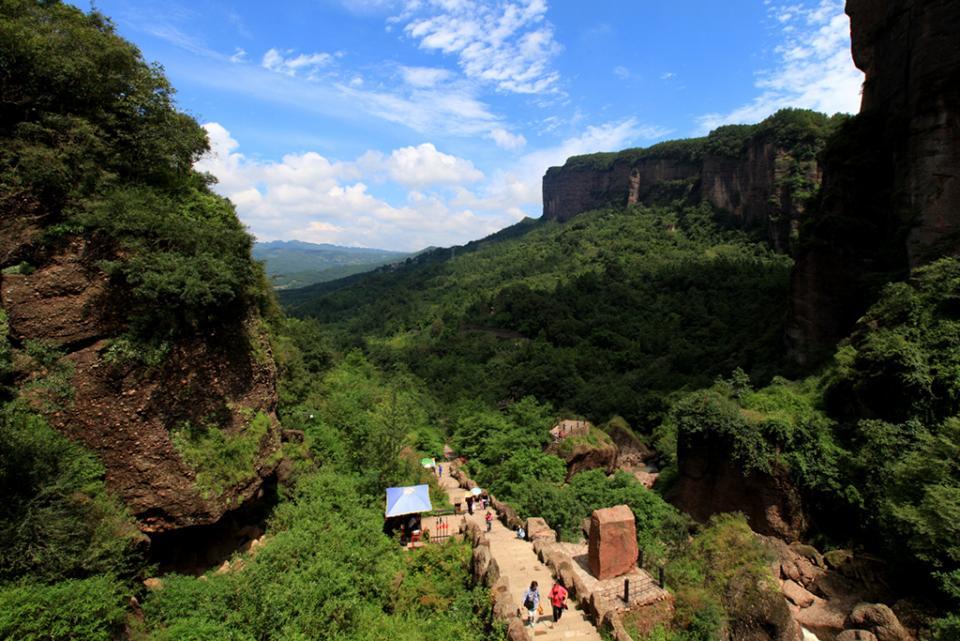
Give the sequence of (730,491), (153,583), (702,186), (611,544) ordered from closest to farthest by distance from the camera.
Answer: (153,583) → (611,544) → (730,491) → (702,186)

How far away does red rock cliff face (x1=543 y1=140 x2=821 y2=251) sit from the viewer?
56.8 m

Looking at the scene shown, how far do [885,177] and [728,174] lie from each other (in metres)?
56.0

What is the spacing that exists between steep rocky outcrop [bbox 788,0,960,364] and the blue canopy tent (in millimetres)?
20846

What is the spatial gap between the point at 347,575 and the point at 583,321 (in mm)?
46873

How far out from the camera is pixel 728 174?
73875 mm

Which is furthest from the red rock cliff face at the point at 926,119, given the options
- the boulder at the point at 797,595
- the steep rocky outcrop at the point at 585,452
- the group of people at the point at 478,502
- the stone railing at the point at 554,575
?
the group of people at the point at 478,502

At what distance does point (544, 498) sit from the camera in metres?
19.2

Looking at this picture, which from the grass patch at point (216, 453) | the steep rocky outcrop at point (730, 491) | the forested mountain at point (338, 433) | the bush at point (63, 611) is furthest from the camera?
the steep rocky outcrop at point (730, 491)

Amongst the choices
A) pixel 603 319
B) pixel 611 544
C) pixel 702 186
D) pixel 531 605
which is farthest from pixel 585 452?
pixel 702 186

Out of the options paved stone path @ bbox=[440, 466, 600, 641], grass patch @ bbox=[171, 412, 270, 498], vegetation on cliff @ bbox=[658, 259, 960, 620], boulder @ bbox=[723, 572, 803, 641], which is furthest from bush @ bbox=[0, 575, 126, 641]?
vegetation on cliff @ bbox=[658, 259, 960, 620]

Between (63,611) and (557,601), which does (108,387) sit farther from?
(557,601)

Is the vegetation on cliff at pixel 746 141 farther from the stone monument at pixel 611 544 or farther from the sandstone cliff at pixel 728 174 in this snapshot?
the stone monument at pixel 611 544

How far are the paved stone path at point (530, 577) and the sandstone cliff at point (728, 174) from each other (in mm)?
34082

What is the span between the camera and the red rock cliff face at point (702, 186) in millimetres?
56844
